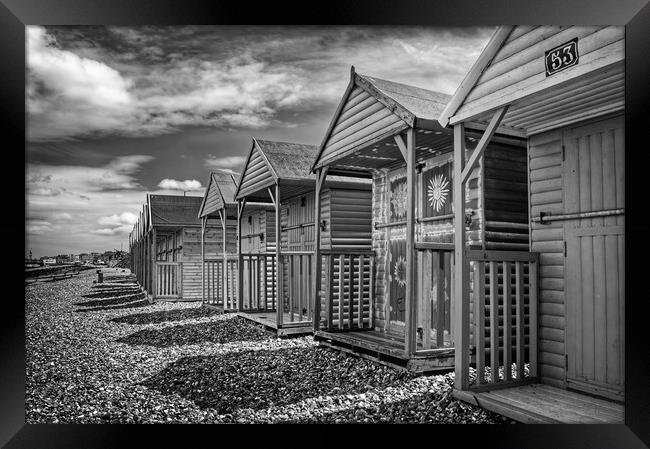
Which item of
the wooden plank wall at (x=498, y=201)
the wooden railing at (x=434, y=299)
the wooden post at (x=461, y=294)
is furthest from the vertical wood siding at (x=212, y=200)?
the wooden post at (x=461, y=294)

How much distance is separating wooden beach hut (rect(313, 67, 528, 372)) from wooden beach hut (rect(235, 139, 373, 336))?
2.62ft

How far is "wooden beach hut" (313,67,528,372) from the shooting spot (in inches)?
254

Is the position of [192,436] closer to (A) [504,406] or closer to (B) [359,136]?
(A) [504,406]

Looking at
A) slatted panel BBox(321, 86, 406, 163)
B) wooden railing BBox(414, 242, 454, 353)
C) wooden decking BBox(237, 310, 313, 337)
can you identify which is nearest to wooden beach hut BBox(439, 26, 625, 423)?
wooden railing BBox(414, 242, 454, 353)

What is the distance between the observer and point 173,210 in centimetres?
2205

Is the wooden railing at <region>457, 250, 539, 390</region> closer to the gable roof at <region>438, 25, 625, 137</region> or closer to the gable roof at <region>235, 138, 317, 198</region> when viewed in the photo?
the gable roof at <region>438, 25, 625, 137</region>

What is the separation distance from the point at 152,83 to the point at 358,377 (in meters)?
5.46

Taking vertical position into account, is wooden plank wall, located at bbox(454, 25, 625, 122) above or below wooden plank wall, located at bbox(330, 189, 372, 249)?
above

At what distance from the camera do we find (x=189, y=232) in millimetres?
21750

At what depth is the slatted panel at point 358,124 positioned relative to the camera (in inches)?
276

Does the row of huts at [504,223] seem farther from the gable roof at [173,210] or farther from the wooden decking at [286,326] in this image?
the gable roof at [173,210]
